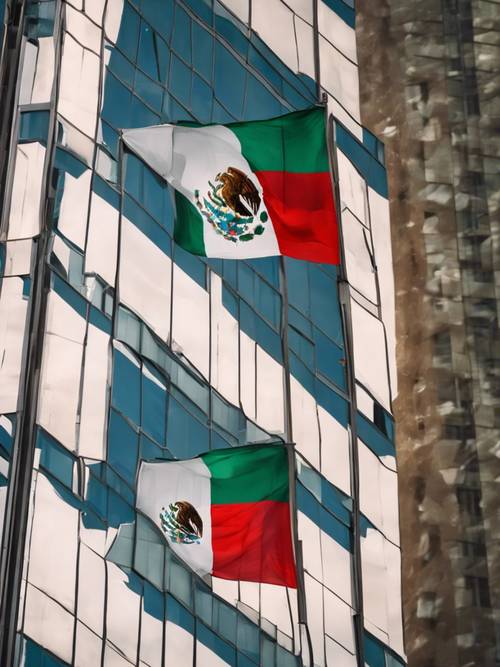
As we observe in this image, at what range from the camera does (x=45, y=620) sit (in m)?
16.2

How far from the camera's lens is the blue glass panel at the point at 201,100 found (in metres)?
21.0

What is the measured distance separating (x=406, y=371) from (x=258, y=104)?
16.5 ft

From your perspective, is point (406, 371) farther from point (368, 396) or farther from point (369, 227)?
point (369, 227)

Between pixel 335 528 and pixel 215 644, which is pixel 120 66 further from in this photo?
pixel 215 644

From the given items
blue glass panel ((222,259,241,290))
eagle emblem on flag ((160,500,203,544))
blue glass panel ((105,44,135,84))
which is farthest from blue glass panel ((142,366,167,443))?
blue glass panel ((105,44,135,84))

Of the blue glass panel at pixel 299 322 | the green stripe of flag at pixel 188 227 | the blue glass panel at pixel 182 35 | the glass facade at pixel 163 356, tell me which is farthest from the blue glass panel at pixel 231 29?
the green stripe of flag at pixel 188 227

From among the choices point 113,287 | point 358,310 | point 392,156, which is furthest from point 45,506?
point 392,156

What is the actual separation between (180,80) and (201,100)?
0.47 meters

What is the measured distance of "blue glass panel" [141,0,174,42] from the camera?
2086 cm

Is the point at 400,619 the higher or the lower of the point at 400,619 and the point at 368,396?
the lower

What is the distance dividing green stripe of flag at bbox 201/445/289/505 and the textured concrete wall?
5.94 metres

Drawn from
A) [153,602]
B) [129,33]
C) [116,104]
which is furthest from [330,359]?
[129,33]

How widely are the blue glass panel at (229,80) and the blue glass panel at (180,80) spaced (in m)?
0.62

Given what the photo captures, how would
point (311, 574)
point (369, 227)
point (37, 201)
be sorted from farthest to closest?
point (369, 227), point (311, 574), point (37, 201)
